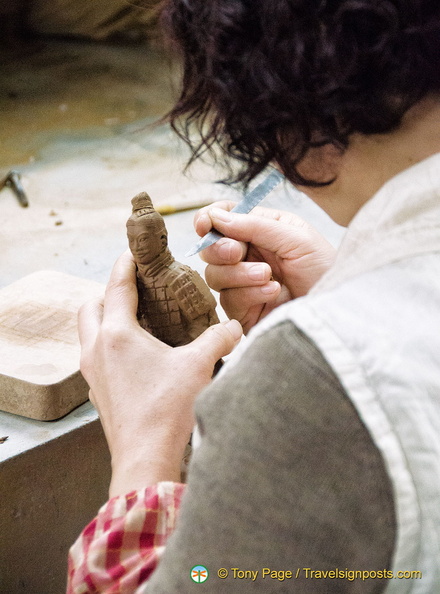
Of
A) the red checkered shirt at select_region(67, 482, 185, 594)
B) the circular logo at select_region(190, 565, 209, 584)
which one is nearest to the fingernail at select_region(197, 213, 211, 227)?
the red checkered shirt at select_region(67, 482, 185, 594)

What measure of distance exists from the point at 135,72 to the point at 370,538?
4.40 m

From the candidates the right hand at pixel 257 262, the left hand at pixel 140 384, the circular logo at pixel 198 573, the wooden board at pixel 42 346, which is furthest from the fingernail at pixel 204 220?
the circular logo at pixel 198 573

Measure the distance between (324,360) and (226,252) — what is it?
3.16 ft

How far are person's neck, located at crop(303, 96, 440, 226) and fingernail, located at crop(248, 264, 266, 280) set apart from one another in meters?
0.64

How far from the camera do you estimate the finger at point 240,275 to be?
159 cm

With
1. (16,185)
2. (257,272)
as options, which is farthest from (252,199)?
(16,185)

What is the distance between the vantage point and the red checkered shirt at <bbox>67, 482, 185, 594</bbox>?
88cm

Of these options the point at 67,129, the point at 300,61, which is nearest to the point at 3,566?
the point at 300,61

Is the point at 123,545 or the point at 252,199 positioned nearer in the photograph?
the point at 123,545

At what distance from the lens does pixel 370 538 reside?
68 cm

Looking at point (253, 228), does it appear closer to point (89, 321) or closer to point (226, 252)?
point (226, 252)

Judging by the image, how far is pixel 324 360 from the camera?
663 millimetres

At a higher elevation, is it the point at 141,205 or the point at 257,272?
the point at 141,205

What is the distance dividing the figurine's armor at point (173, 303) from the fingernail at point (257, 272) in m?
0.11
